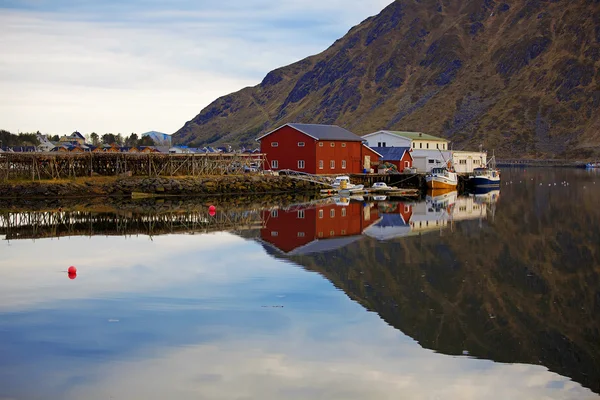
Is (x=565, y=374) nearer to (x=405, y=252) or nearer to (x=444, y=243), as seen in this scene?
(x=405, y=252)

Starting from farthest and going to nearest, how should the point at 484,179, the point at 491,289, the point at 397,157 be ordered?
the point at 397,157, the point at 484,179, the point at 491,289

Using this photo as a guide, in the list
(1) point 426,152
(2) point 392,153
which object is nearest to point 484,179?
(1) point 426,152

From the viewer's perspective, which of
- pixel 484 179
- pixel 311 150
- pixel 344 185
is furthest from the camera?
pixel 484 179

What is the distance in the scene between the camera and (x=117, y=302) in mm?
20672

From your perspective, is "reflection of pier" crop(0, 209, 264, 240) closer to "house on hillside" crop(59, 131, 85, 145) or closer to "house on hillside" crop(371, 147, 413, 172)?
"house on hillside" crop(371, 147, 413, 172)

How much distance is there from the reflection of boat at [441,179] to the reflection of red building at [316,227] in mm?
23630

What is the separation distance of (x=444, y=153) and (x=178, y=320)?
2656 inches

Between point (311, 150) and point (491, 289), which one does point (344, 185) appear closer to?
point (311, 150)

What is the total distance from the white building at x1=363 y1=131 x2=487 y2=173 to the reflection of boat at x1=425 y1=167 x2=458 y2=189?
598cm

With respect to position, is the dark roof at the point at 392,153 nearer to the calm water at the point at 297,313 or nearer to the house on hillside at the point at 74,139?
the calm water at the point at 297,313

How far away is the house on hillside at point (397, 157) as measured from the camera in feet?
258

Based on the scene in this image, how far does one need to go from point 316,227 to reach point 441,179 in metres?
37.7

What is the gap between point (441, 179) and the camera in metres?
73.2

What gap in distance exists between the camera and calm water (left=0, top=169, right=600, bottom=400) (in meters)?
14.5
